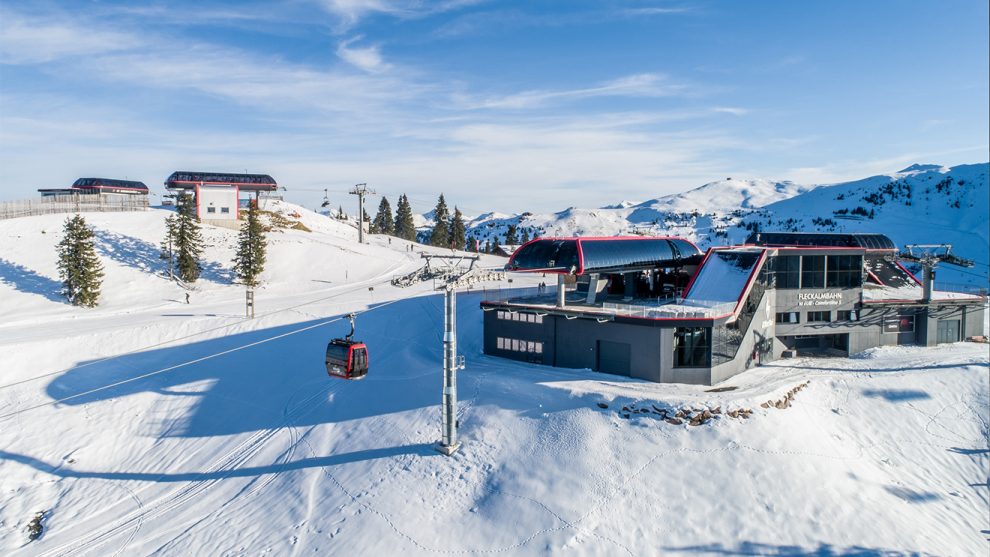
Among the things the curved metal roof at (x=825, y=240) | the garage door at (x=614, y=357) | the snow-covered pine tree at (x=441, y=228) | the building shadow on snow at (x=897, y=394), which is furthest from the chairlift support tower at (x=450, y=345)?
the snow-covered pine tree at (x=441, y=228)

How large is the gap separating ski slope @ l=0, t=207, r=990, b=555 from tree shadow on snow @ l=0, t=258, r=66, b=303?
38.7ft

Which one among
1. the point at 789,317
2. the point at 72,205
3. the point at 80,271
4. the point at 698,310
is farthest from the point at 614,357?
the point at 72,205

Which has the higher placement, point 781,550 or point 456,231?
point 456,231

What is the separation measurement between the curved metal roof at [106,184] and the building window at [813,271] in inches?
3553

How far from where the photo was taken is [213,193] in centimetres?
7581

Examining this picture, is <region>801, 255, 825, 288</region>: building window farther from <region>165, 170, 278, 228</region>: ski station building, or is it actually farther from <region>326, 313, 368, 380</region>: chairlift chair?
<region>165, 170, 278, 228</region>: ski station building

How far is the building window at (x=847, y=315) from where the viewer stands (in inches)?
1512

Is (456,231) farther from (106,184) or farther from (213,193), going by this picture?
(106,184)

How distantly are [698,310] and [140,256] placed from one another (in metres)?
58.0

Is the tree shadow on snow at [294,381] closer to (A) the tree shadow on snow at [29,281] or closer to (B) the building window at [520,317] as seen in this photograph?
(B) the building window at [520,317]

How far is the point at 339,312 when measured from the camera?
45.4 m

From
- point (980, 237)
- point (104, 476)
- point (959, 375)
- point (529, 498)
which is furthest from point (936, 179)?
point (104, 476)

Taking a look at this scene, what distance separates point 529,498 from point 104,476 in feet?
67.5

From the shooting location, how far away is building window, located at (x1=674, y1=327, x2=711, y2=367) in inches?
1174
